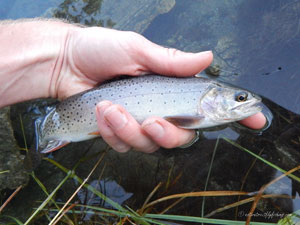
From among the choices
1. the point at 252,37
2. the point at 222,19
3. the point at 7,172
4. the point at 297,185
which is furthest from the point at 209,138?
the point at 7,172

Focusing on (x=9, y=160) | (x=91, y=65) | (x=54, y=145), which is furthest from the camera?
(x=9, y=160)

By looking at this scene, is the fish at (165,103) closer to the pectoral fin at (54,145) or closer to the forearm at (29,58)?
the pectoral fin at (54,145)

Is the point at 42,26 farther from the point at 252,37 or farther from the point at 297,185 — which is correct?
the point at 297,185

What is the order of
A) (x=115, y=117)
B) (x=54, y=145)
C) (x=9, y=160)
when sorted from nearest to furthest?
1. (x=115, y=117)
2. (x=54, y=145)
3. (x=9, y=160)

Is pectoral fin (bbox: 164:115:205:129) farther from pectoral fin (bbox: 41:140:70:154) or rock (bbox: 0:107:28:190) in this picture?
rock (bbox: 0:107:28:190)

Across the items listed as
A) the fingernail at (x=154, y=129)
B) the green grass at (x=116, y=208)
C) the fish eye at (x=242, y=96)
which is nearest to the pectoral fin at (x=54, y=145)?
the green grass at (x=116, y=208)

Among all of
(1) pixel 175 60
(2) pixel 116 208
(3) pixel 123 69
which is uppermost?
(1) pixel 175 60

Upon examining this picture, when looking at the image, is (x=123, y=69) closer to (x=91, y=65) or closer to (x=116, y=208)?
(x=91, y=65)

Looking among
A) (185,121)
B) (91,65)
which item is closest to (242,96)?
(185,121)
